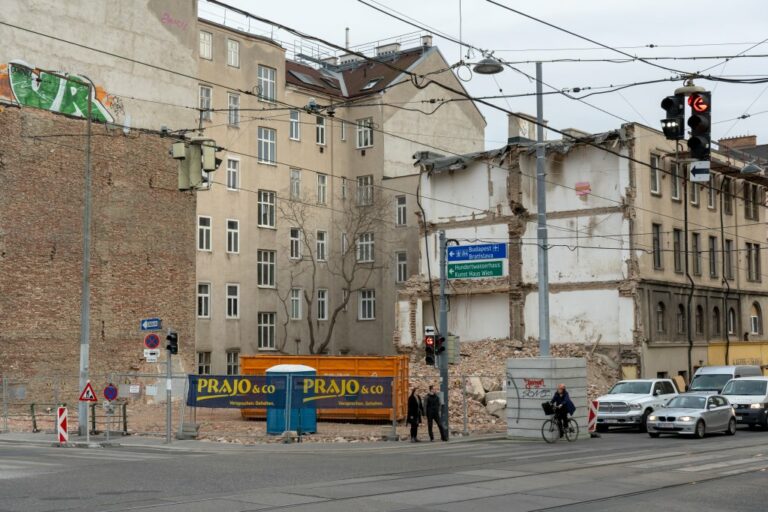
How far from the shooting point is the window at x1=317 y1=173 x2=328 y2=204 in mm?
60375

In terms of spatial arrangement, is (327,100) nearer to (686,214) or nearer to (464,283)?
(464,283)

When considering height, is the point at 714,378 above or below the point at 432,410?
above

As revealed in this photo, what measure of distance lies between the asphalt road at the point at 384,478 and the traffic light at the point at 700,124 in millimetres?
5293

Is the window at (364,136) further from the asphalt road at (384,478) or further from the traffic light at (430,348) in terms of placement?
the asphalt road at (384,478)

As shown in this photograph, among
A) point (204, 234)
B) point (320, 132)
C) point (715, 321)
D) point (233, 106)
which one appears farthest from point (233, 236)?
point (715, 321)

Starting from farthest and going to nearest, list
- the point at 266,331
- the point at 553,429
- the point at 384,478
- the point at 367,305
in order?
the point at 367,305 → the point at 266,331 → the point at 553,429 → the point at 384,478

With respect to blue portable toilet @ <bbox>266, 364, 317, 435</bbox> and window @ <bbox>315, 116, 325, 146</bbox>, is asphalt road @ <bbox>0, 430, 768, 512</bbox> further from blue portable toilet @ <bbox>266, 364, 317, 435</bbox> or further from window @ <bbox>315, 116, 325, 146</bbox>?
window @ <bbox>315, 116, 325, 146</bbox>

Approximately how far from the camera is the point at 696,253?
53.4 meters

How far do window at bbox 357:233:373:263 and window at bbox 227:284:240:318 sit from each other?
353 inches

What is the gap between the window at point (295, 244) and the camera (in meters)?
58.8

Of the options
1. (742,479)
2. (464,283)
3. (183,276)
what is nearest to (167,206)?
(183,276)

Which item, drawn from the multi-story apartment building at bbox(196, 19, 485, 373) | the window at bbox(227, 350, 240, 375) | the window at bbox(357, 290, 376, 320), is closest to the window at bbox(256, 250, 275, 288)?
the multi-story apartment building at bbox(196, 19, 485, 373)

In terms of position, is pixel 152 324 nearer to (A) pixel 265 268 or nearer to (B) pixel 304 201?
(A) pixel 265 268

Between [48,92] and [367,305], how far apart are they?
2710cm
